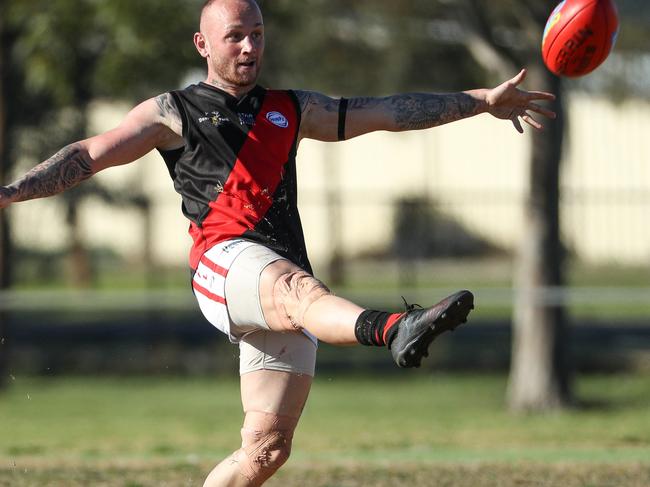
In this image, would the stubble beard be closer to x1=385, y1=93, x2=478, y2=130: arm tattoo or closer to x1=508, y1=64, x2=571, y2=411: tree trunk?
x1=385, y1=93, x2=478, y2=130: arm tattoo

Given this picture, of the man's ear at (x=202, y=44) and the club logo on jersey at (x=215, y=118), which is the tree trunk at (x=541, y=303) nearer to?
the man's ear at (x=202, y=44)

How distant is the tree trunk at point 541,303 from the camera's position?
1515 centimetres

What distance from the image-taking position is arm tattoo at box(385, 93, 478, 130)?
583 centimetres

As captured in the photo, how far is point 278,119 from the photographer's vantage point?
559 cm

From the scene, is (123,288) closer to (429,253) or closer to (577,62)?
(429,253)

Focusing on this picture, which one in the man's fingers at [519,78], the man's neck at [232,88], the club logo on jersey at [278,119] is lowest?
the club logo on jersey at [278,119]

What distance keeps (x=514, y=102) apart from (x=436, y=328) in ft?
5.42

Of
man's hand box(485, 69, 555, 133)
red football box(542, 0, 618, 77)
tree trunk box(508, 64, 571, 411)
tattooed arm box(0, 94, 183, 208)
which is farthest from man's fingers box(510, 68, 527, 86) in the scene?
tree trunk box(508, 64, 571, 411)

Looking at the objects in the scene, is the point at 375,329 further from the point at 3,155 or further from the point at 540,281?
the point at 3,155

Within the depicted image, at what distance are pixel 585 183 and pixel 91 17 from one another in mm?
20977

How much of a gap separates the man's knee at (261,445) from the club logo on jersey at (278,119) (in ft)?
4.29

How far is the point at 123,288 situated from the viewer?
26.2 m

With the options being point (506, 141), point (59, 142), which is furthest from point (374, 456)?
point (506, 141)

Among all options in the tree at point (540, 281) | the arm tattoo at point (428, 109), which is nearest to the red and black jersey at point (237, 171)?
the arm tattoo at point (428, 109)
